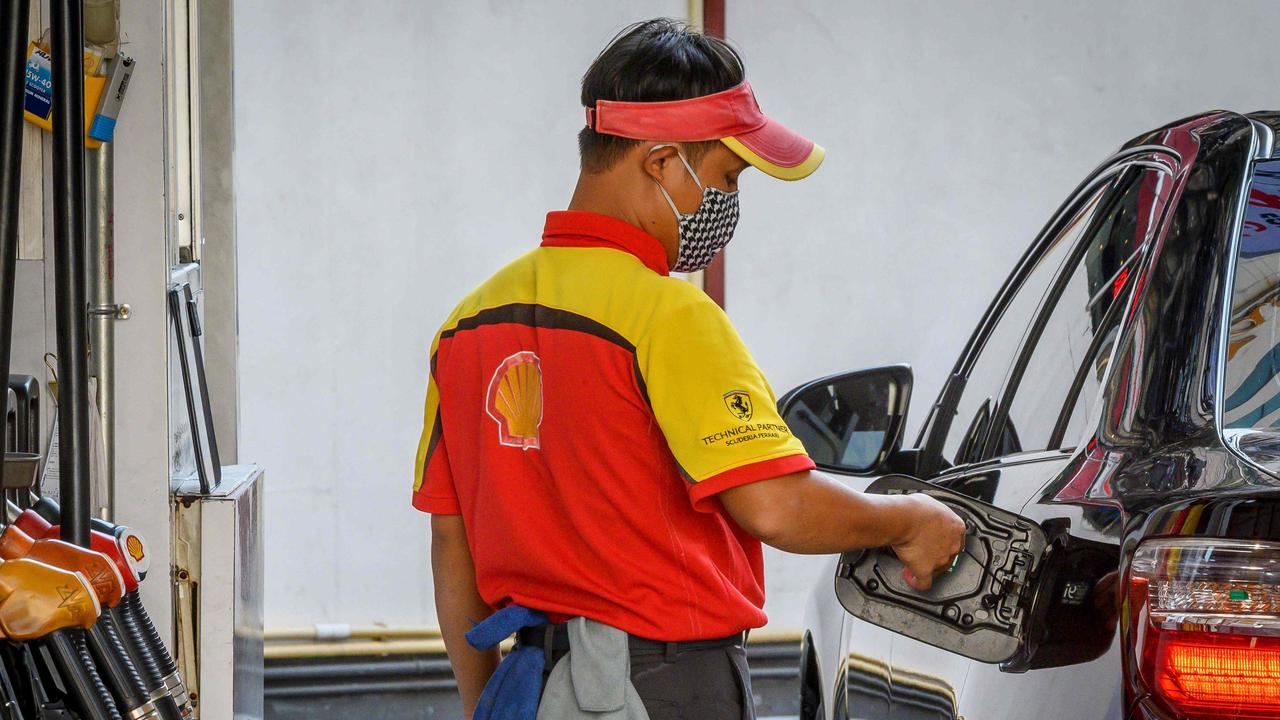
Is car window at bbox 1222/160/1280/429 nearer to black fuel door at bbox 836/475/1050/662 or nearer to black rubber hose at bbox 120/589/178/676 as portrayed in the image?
black fuel door at bbox 836/475/1050/662

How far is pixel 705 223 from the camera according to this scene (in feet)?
6.45

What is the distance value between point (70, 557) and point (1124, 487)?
59.8 inches

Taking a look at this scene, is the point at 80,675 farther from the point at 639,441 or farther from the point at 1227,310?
the point at 1227,310

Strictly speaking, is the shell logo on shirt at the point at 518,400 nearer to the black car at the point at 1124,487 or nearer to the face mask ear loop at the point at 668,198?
the face mask ear loop at the point at 668,198

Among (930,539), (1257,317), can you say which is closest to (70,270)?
(930,539)

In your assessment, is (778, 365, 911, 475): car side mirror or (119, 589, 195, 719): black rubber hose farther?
(778, 365, 911, 475): car side mirror

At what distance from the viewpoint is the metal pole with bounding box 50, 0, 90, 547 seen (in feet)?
6.95

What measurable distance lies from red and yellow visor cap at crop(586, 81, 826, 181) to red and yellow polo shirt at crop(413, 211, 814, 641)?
0.45 ft

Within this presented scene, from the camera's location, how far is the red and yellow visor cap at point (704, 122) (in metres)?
1.88

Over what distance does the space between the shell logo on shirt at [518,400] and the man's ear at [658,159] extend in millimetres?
317

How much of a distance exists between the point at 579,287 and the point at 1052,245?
1.21 meters

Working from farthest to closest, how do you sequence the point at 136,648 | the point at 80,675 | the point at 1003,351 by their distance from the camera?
the point at 1003,351 < the point at 136,648 < the point at 80,675

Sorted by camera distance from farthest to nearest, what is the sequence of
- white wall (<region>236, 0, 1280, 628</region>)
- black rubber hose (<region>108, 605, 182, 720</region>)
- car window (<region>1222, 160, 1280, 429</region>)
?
white wall (<region>236, 0, 1280, 628</region>) → black rubber hose (<region>108, 605, 182, 720</region>) → car window (<region>1222, 160, 1280, 429</region>)

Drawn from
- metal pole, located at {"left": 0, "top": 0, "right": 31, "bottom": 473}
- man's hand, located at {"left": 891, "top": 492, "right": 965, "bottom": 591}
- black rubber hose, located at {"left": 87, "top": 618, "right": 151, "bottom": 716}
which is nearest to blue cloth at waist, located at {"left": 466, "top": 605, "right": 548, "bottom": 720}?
man's hand, located at {"left": 891, "top": 492, "right": 965, "bottom": 591}
